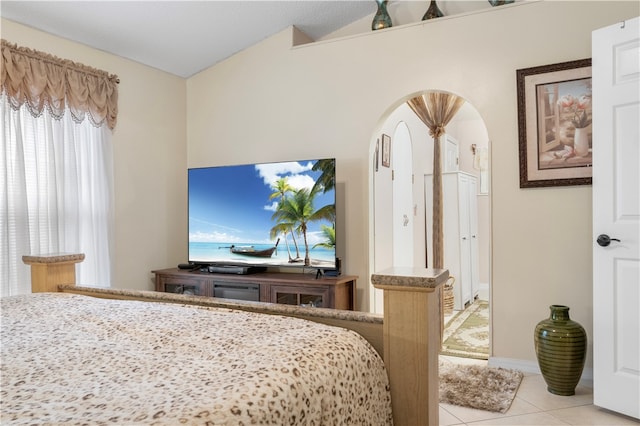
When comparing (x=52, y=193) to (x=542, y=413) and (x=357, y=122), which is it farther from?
(x=542, y=413)

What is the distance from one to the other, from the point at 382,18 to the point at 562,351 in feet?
8.83

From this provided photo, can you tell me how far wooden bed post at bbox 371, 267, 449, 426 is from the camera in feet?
4.13

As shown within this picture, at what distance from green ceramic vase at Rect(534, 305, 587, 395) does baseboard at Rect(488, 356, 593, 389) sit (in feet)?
0.77

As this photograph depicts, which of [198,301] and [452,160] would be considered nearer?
[198,301]

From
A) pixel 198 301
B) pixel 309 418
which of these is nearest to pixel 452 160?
pixel 198 301

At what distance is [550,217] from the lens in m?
2.92

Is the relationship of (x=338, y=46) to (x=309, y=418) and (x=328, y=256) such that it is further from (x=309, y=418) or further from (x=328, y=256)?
(x=309, y=418)

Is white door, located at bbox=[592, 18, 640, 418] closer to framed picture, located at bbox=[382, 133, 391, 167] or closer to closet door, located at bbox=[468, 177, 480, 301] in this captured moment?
framed picture, located at bbox=[382, 133, 391, 167]

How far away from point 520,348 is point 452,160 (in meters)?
3.36

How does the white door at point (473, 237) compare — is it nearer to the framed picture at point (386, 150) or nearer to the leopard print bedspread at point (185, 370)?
the framed picture at point (386, 150)

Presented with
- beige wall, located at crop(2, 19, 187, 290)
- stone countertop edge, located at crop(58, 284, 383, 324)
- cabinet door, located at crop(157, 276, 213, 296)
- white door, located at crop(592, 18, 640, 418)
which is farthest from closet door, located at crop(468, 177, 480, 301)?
stone countertop edge, located at crop(58, 284, 383, 324)

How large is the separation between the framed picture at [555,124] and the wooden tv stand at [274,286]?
1.48 metres

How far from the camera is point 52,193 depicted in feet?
10.1

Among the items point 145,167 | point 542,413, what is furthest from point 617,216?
point 145,167
